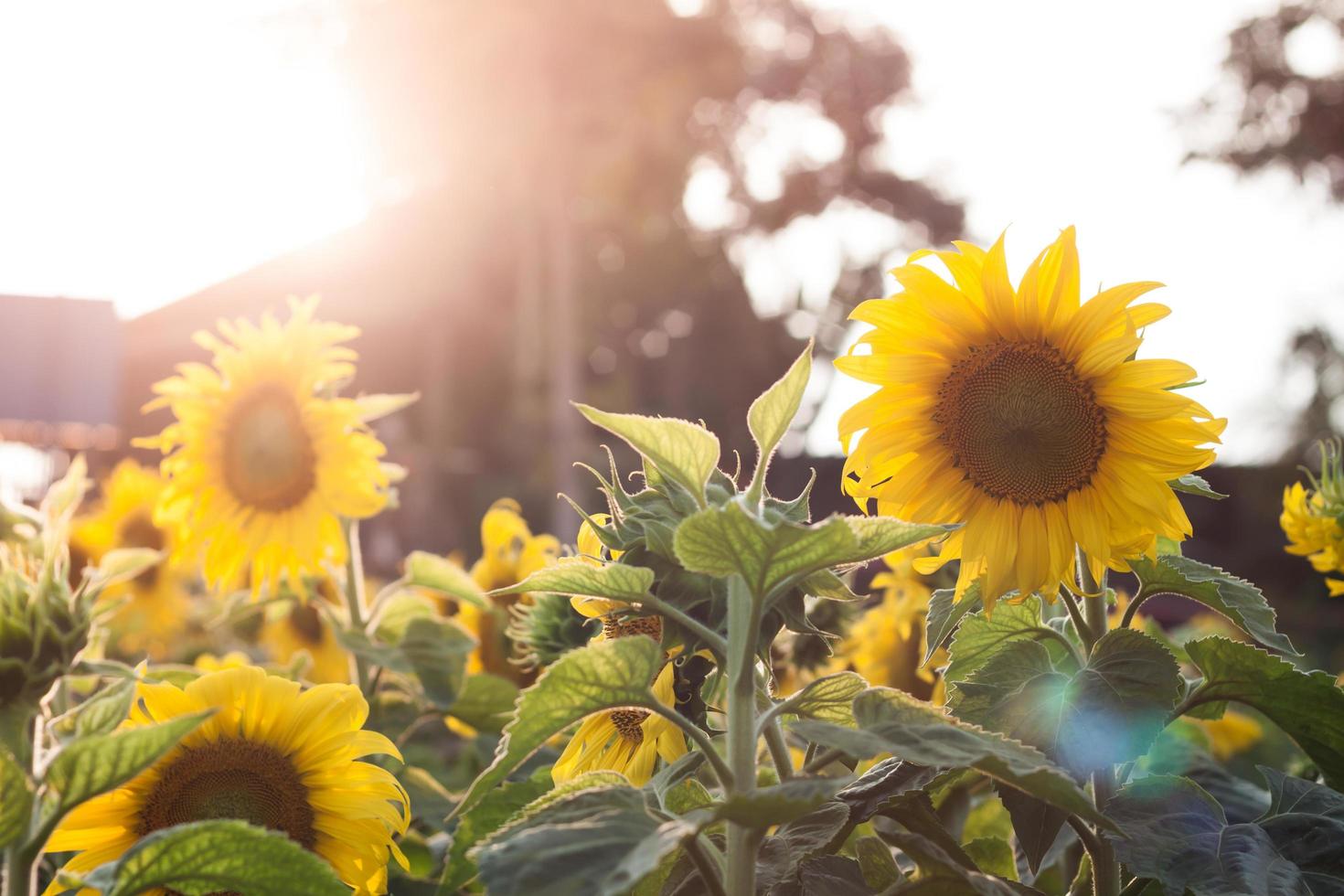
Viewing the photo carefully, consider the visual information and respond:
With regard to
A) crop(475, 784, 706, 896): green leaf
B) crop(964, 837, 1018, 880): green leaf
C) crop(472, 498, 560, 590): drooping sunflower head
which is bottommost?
crop(964, 837, 1018, 880): green leaf

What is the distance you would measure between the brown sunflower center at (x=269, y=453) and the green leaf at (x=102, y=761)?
1.00 m

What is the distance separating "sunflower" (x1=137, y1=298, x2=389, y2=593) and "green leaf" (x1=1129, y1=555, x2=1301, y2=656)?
879 mm

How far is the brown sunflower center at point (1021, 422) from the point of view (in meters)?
0.79

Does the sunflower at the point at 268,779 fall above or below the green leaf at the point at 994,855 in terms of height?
above

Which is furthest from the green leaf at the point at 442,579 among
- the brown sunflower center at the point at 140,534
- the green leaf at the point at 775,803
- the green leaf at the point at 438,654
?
the brown sunflower center at the point at 140,534

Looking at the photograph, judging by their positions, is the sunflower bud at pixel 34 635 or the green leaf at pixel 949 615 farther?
the green leaf at pixel 949 615

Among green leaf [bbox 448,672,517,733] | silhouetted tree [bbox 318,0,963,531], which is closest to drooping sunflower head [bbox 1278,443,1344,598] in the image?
green leaf [bbox 448,672,517,733]

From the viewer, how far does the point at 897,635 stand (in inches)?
54.1

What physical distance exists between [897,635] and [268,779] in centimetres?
82

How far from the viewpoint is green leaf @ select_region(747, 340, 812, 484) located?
0.56 m

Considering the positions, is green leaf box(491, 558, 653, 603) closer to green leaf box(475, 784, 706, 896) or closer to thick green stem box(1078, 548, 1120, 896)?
green leaf box(475, 784, 706, 896)

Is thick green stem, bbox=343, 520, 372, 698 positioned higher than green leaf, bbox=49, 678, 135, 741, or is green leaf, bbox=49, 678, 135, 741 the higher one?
green leaf, bbox=49, 678, 135, 741

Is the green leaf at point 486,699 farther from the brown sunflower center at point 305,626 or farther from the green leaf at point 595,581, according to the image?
the brown sunflower center at point 305,626

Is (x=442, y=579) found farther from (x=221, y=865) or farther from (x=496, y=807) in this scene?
(x=221, y=865)
